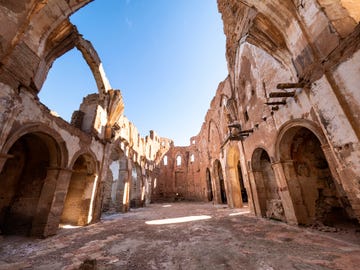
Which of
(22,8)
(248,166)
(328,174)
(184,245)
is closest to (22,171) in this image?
(22,8)

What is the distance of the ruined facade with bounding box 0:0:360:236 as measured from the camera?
385 centimetres

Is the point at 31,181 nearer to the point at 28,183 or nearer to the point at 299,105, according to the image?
the point at 28,183

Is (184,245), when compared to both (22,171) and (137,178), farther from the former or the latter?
(137,178)

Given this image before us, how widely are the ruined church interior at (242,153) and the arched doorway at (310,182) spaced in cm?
4

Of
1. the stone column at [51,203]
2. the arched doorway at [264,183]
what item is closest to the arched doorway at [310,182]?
Answer: the arched doorway at [264,183]

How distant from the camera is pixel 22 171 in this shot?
621cm

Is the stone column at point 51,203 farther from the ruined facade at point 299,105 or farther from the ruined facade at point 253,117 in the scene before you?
the ruined facade at point 299,105

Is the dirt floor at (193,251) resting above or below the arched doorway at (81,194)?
below

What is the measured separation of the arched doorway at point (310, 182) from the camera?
5.30 metres

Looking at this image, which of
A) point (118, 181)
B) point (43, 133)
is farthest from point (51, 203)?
point (118, 181)

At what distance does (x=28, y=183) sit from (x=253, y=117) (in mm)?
10905

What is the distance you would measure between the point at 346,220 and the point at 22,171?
12.3 m

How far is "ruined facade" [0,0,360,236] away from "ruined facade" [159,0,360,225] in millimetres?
29

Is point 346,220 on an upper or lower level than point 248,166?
lower
